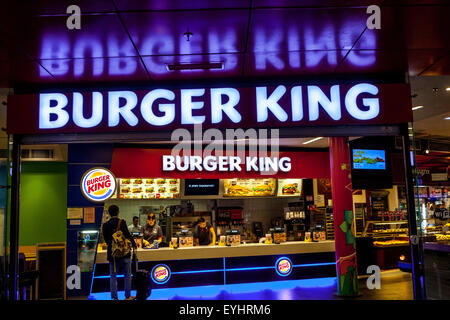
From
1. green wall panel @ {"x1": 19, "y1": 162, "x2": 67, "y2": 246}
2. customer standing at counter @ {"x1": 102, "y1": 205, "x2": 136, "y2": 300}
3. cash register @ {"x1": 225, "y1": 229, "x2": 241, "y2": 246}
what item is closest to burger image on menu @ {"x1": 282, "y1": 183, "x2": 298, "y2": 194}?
cash register @ {"x1": 225, "y1": 229, "x2": 241, "y2": 246}

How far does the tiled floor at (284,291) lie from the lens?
7.85 metres

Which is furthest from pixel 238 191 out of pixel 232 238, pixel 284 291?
pixel 284 291

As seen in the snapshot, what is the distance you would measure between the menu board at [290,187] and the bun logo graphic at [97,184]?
18.0 ft

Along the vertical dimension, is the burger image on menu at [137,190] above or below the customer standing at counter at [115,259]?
above

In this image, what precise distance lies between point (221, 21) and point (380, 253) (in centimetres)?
893

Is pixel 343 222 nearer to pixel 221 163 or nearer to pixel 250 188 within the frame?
pixel 221 163

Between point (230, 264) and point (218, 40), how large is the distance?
20.4 ft

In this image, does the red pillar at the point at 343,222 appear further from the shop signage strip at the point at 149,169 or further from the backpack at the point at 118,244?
the backpack at the point at 118,244

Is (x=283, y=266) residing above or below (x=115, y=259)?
below

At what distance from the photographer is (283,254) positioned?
9.50 metres

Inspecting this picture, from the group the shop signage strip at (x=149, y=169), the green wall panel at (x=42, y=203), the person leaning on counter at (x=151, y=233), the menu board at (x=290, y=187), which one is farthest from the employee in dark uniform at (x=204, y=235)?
the green wall panel at (x=42, y=203)

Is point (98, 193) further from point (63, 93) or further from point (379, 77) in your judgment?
point (379, 77)

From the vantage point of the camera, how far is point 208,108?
5.07 meters
